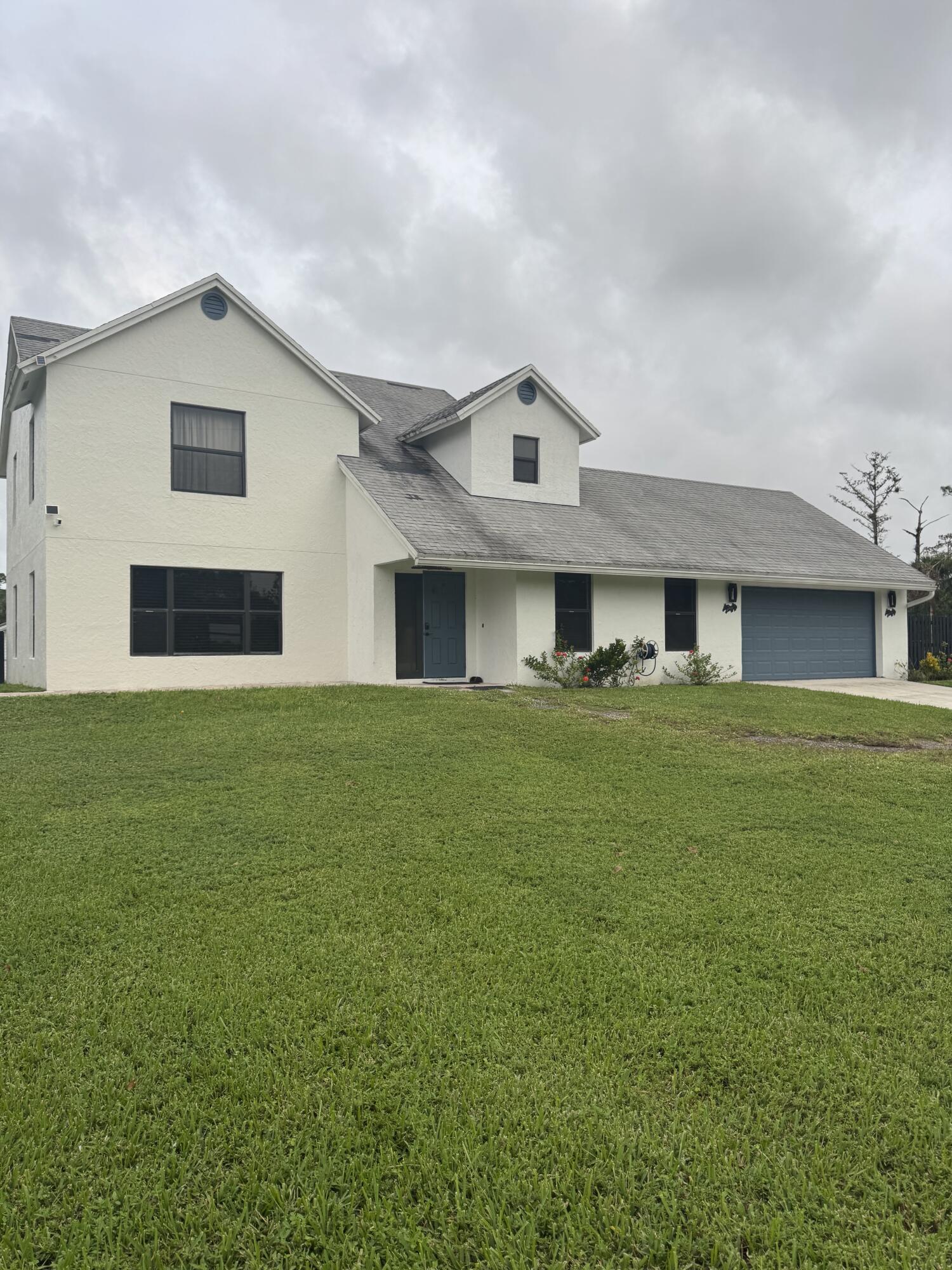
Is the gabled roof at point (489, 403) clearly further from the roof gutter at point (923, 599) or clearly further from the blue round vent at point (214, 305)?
the roof gutter at point (923, 599)

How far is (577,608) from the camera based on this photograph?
52.3ft

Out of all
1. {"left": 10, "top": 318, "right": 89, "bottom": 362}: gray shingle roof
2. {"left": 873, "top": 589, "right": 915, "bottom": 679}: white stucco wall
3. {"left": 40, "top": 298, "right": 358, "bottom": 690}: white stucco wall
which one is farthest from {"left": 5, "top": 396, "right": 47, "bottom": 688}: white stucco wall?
{"left": 873, "top": 589, "right": 915, "bottom": 679}: white stucco wall

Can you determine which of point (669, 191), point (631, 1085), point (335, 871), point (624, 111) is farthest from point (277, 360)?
point (631, 1085)

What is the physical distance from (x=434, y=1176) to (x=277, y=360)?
49.8 feet

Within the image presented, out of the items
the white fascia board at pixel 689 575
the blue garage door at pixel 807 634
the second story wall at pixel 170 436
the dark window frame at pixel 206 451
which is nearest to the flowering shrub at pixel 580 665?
the white fascia board at pixel 689 575

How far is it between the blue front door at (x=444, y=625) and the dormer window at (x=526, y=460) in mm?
2863

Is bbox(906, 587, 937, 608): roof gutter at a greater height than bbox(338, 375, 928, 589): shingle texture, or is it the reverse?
bbox(338, 375, 928, 589): shingle texture

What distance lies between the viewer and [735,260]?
70.7 ft

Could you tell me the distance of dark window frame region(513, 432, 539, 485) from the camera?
16922 mm

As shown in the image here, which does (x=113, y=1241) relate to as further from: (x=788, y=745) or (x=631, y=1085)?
(x=788, y=745)

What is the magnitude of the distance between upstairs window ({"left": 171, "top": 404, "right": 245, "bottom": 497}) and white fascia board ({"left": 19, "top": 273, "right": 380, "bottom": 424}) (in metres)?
1.62

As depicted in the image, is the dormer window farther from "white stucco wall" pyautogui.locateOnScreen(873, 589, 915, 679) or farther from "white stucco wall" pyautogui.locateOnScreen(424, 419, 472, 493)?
"white stucco wall" pyautogui.locateOnScreen(873, 589, 915, 679)

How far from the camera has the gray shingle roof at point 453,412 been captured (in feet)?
53.2

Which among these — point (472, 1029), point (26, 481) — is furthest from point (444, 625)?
point (472, 1029)
